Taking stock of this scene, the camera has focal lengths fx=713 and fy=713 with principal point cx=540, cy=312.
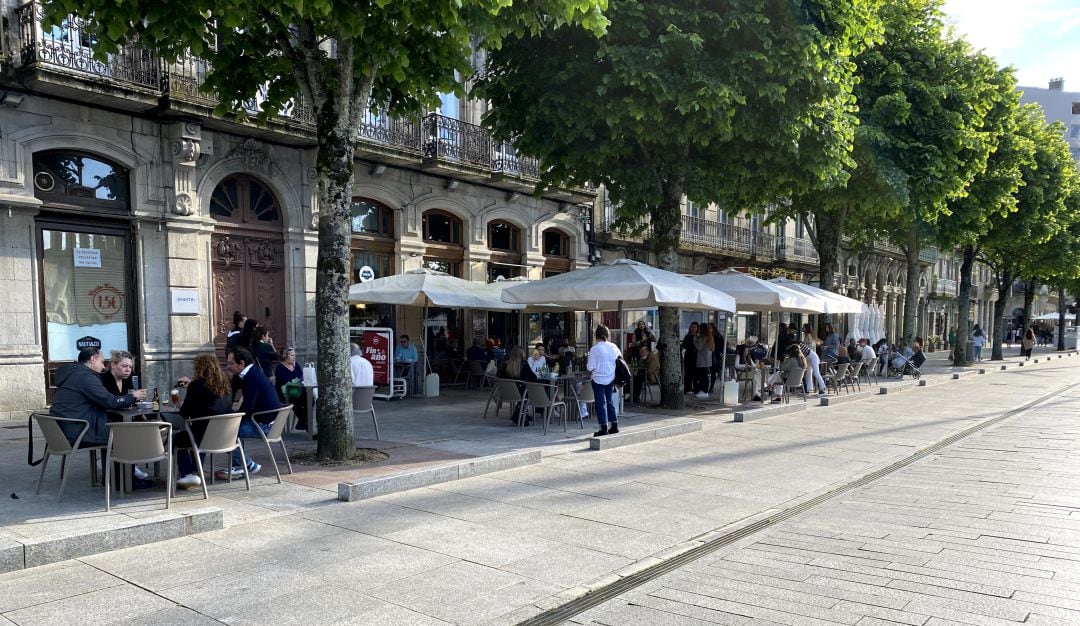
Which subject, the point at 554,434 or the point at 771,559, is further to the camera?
the point at 554,434

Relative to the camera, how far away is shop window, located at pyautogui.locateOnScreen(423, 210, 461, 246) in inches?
702

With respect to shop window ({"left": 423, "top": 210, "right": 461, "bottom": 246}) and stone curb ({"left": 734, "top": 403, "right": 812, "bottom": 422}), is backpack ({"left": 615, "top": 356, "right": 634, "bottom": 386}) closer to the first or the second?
stone curb ({"left": 734, "top": 403, "right": 812, "bottom": 422})

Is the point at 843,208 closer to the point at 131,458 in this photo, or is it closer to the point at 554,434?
the point at 554,434

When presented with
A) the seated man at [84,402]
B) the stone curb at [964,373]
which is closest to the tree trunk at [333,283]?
the seated man at [84,402]

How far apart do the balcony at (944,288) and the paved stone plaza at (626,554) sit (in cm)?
4469

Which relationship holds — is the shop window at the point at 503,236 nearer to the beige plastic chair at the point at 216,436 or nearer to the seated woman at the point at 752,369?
the seated woman at the point at 752,369

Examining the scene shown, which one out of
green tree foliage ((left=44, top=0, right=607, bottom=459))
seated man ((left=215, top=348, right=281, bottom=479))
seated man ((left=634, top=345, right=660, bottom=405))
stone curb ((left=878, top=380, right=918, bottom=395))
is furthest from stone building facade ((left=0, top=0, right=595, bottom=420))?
stone curb ((left=878, top=380, right=918, bottom=395))

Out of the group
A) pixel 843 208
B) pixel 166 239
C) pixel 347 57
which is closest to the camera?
pixel 347 57

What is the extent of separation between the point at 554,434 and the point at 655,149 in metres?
5.77

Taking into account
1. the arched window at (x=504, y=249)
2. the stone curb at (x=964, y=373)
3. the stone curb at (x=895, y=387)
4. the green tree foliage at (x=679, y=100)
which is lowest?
the stone curb at (x=964, y=373)

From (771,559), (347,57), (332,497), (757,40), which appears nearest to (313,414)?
(332,497)

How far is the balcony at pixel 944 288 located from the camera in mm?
48594

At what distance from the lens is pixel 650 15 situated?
11422 millimetres

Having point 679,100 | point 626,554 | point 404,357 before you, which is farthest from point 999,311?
point 626,554
